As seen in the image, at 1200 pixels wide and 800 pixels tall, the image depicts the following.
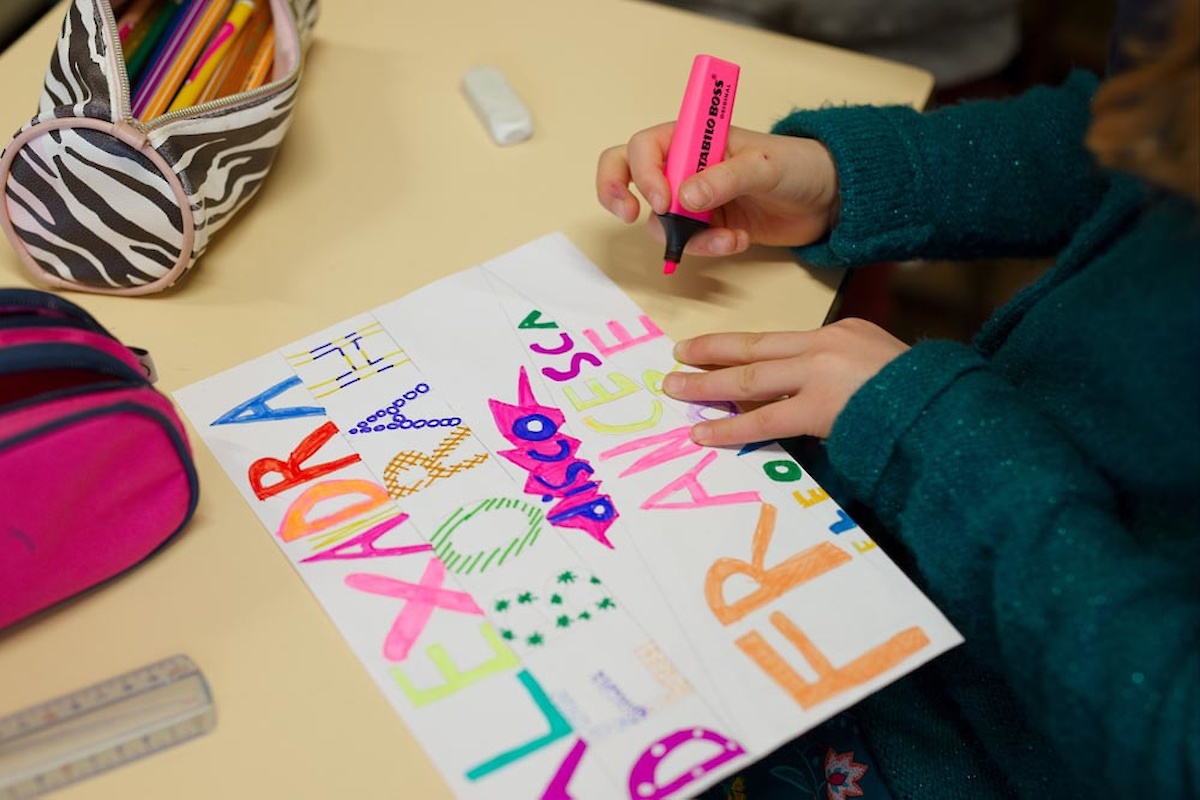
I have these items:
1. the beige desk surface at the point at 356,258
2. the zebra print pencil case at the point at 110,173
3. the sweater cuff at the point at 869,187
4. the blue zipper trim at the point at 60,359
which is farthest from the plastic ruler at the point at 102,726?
the sweater cuff at the point at 869,187

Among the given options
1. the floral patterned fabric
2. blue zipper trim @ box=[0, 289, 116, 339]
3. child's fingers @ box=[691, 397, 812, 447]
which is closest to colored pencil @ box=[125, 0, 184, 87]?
blue zipper trim @ box=[0, 289, 116, 339]

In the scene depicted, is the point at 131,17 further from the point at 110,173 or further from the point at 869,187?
the point at 869,187

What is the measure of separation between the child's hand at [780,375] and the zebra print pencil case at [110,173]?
1.03ft

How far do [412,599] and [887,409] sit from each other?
286 mm

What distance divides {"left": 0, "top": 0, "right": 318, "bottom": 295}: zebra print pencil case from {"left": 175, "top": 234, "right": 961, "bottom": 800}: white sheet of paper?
10 centimetres

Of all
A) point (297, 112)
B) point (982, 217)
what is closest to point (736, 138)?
point (982, 217)

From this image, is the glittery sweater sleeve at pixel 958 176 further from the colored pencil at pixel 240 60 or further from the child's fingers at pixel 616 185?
the colored pencil at pixel 240 60

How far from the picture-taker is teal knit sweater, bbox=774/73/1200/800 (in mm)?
532

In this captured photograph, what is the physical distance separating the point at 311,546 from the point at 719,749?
24 centimetres

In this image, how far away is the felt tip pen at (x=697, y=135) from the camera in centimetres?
66

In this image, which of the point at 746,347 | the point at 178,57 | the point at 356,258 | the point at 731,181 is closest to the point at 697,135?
the point at 731,181

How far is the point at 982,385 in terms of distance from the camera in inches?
23.9

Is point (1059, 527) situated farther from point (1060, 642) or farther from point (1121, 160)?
point (1121, 160)

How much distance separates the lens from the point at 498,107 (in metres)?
0.80
